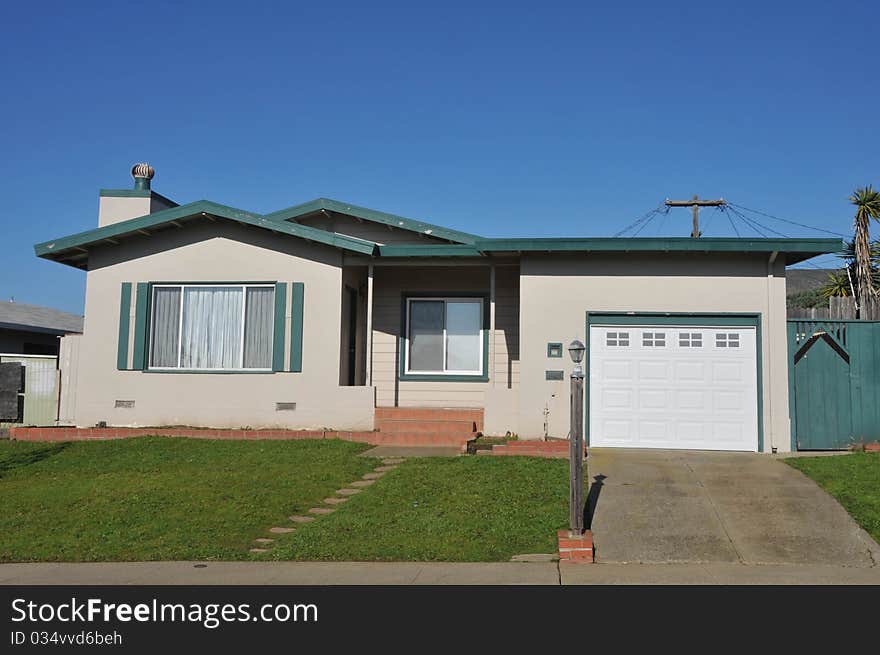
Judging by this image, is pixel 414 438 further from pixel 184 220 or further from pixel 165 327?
pixel 184 220

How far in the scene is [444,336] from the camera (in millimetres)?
16703

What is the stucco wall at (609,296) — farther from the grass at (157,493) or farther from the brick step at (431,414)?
the grass at (157,493)

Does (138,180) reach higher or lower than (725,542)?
higher

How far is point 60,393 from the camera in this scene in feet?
52.3

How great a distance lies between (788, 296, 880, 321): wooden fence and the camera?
13.8 m

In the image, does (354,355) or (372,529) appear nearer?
(372,529)

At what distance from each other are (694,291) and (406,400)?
6114 mm

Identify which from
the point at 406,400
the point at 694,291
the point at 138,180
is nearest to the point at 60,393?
the point at 138,180

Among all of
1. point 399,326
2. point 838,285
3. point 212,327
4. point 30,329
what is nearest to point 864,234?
point 838,285

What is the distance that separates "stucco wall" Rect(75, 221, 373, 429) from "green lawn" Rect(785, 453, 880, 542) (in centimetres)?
751
